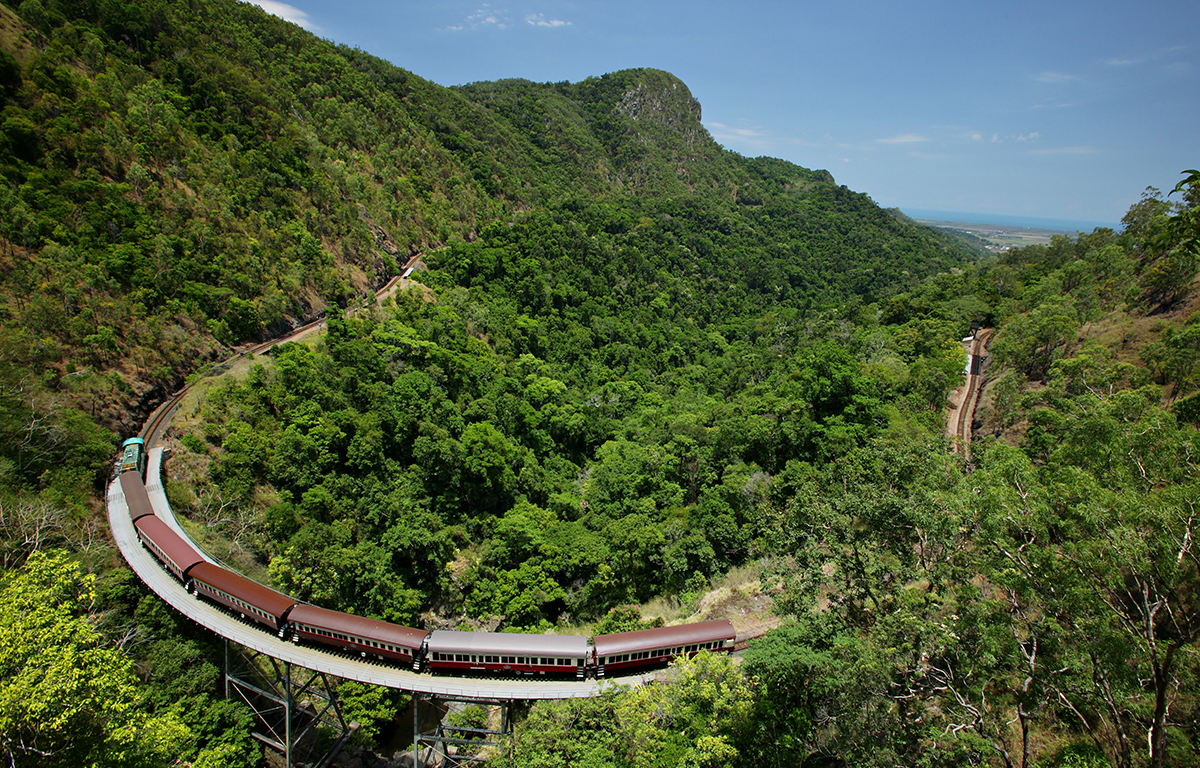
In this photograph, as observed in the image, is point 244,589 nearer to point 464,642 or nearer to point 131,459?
point 464,642

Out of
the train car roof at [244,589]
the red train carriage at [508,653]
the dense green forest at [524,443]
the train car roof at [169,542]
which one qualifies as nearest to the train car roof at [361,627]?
the train car roof at [244,589]

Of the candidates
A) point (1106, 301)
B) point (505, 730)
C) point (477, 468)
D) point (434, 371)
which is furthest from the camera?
point (1106, 301)

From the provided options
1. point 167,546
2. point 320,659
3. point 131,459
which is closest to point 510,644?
point 320,659

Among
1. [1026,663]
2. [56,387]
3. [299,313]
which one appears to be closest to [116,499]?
[56,387]

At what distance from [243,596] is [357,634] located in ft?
21.2

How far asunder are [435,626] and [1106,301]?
80393mm

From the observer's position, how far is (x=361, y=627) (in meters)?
26.2

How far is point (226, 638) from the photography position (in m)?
27.0

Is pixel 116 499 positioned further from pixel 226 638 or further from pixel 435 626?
pixel 435 626

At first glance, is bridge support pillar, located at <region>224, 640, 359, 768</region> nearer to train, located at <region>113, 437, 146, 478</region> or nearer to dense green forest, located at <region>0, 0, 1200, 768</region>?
dense green forest, located at <region>0, 0, 1200, 768</region>

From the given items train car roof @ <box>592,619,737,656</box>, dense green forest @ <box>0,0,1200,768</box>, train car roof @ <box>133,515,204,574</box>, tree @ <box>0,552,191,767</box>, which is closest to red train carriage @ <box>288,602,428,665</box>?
dense green forest @ <box>0,0,1200,768</box>

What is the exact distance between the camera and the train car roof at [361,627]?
84.8ft

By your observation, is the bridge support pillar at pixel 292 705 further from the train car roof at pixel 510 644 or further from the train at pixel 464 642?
the train car roof at pixel 510 644

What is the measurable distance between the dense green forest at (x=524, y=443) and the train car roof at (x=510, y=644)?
9.07ft
